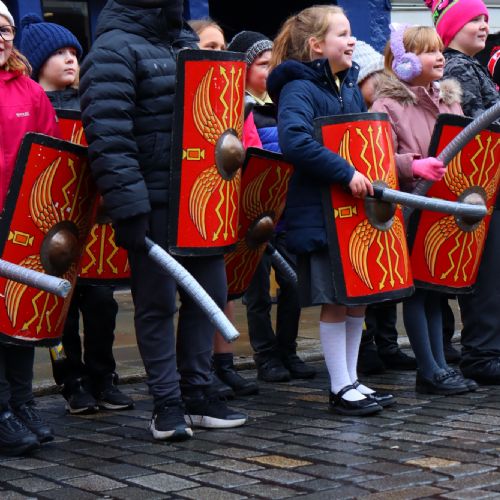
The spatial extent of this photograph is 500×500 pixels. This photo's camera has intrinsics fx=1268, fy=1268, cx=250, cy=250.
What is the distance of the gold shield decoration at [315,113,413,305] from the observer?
16.2 ft

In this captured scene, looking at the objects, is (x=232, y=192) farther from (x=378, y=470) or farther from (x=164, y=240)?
(x=378, y=470)

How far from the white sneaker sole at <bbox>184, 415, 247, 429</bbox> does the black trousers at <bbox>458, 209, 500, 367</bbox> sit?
1413 millimetres

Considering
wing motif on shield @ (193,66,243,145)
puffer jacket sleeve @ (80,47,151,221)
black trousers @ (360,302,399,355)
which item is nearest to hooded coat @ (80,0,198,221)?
puffer jacket sleeve @ (80,47,151,221)

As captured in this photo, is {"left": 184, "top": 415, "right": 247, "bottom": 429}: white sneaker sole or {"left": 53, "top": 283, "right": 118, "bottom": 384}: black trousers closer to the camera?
{"left": 184, "top": 415, "right": 247, "bottom": 429}: white sneaker sole

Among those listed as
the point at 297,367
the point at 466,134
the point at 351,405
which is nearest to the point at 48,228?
the point at 351,405

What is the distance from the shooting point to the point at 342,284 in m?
4.95

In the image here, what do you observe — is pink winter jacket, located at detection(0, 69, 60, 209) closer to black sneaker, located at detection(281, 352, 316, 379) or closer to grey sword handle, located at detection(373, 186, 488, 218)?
grey sword handle, located at detection(373, 186, 488, 218)

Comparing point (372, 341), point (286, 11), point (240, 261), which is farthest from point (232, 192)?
point (286, 11)

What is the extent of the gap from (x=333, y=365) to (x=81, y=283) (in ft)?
3.72

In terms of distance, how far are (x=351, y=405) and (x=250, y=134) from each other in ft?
4.57

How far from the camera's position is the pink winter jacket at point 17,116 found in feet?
15.0

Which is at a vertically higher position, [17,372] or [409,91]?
[409,91]

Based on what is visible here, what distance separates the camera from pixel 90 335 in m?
5.44

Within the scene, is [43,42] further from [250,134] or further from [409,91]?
[409,91]
